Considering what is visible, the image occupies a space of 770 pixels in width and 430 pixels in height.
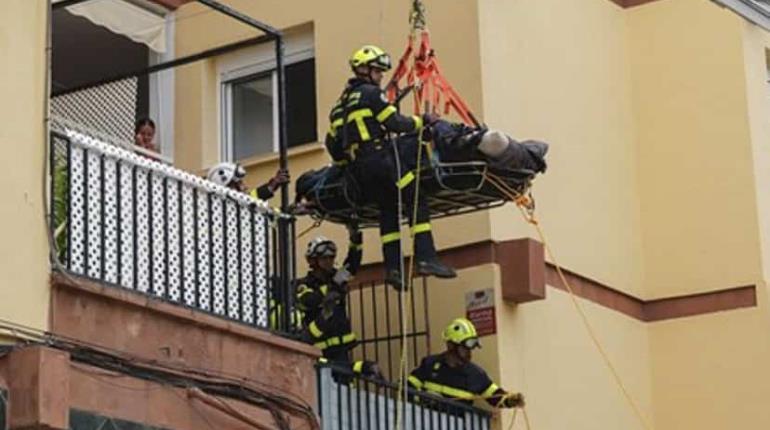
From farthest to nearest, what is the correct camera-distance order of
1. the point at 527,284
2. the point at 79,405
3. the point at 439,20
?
the point at 439,20 < the point at 527,284 < the point at 79,405

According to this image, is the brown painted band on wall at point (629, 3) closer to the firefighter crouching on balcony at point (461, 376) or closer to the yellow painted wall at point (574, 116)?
the yellow painted wall at point (574, 116)

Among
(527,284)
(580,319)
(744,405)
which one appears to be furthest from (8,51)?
(744,405)

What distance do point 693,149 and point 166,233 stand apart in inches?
304

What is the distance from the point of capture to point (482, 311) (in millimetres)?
18156

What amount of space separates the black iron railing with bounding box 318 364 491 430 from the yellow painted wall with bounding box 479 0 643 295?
1834 mm

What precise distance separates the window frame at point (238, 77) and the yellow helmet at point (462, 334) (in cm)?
370

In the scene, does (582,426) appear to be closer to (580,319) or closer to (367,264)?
(580,319)

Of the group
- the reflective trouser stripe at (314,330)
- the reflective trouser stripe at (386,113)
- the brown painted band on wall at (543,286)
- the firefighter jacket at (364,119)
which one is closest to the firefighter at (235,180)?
the firefighter jacket at (364,119)

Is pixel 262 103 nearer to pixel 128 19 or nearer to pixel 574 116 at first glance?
pixel 128 19

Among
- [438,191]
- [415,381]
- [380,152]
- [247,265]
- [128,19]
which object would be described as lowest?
[415,381]

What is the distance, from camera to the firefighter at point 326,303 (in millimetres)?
17297

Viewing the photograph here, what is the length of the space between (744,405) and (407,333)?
139 inches

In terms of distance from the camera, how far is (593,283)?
19703 mm

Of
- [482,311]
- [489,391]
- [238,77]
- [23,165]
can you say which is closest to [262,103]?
[238,77]
